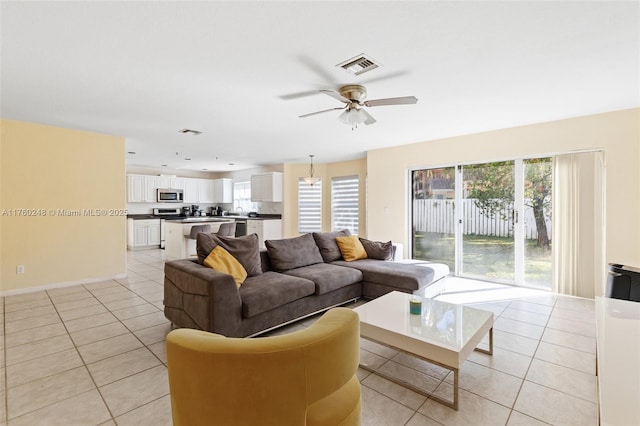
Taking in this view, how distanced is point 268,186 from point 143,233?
368 centimetres

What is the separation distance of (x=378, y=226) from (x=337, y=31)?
442 centimetres

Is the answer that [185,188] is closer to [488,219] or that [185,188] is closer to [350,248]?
[350,248]

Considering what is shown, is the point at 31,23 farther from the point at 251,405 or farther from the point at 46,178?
the point at 46,178

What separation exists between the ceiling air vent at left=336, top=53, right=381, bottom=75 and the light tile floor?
244 cm

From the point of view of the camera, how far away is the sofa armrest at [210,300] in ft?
7.80

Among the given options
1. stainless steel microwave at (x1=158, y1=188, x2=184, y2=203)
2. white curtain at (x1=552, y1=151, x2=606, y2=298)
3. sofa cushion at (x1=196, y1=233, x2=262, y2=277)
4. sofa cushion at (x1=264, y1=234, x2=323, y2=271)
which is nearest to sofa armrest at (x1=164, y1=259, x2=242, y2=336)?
sofa cushion at (x1=196, y1=233, x2=262, y2=277)

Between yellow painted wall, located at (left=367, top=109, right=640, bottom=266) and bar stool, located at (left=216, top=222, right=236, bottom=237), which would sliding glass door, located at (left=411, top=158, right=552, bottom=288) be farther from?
bar stool, located at (left=216, top=222, right=236, bottom=237)

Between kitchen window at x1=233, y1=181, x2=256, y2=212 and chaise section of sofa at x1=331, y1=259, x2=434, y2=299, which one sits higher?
kitchen window at x1=233, y1=181, x2=256, y2=212

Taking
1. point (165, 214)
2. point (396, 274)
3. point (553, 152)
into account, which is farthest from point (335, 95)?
point (165, 214)

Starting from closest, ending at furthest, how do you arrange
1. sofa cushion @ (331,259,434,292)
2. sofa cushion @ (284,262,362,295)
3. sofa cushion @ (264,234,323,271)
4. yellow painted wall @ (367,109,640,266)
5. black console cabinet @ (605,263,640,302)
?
black console cabinet @ (605,263,640,302) → sofa cushion @ (284,262,362,295) → sofa cushion @ (331,259,434,292) → yellow painted wall @ (367,109,640,266) → sofa cushion @ (264,234,323,271)

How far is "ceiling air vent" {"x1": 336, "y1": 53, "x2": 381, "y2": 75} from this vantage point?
238 centimetres

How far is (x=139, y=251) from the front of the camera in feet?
25.9

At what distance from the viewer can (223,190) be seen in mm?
9719

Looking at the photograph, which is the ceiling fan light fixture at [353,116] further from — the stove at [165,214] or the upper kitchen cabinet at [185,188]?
the upper kitchen cabinet at [185,188]
